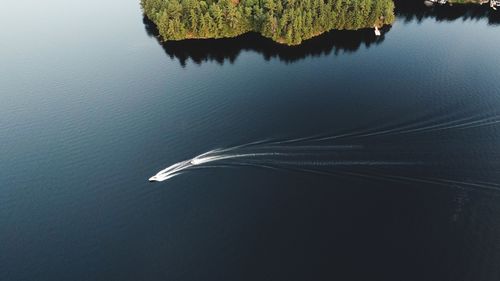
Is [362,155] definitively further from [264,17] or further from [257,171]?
[264,17]

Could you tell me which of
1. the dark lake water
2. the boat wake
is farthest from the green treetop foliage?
the boat wake

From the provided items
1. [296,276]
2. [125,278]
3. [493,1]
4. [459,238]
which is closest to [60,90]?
[125,278]

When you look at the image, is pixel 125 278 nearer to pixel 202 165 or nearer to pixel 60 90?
pixel 202 165

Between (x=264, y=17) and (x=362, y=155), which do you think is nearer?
(x=362, y=155)

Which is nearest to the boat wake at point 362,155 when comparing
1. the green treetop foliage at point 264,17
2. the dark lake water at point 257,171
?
the dark lake water at point 257,171

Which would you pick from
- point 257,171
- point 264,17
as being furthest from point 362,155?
point 264,17

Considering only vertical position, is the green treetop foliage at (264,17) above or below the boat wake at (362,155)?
above

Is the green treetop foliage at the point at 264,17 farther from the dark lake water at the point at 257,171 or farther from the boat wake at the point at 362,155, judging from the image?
the boat wake at the point at 362,155
